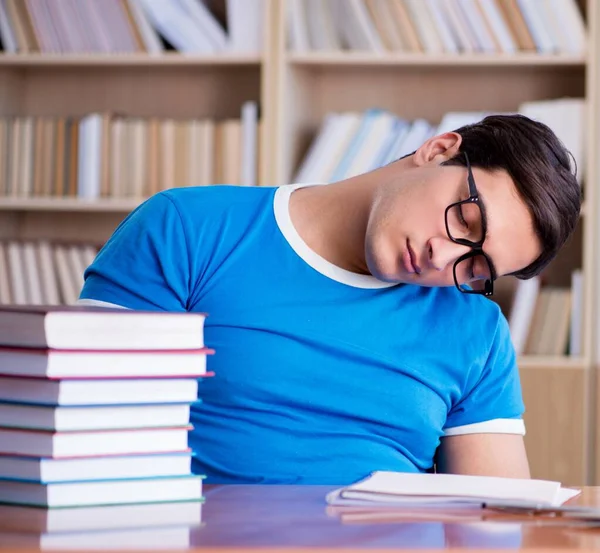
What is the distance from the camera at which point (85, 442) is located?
2.94 ft

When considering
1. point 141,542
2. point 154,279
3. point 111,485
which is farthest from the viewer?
point 154,279

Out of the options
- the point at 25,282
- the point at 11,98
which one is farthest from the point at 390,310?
the point at 11,98

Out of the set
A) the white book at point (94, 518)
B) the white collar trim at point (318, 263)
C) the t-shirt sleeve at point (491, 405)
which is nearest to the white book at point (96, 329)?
the white book at point (94, 518)

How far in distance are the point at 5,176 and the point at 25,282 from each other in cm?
32

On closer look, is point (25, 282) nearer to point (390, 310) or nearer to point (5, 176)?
point (5, 176)

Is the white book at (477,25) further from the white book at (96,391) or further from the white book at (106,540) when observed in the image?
the white book at (106,540)

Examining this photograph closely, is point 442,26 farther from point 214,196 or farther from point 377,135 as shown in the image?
point 214,196

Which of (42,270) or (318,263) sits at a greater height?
(42,270)

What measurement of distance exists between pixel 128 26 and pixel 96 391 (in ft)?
7.28

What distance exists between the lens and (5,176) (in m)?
3.01

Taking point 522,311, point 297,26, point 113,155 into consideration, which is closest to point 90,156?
point 113,155

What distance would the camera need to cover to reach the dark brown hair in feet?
4.17

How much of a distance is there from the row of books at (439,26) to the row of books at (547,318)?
0.66 m

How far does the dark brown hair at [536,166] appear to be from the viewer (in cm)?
127
